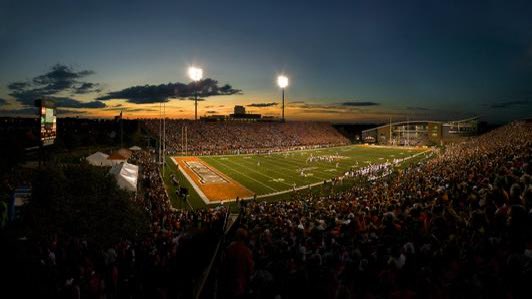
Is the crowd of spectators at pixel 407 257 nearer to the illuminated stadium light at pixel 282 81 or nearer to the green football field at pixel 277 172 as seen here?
the green football field at pixel 277 172

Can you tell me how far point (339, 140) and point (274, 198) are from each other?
235 ft

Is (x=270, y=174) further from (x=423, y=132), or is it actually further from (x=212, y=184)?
(x=423, y=132)

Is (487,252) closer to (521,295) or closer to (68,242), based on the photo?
(521,295)

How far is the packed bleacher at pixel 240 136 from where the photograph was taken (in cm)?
6412

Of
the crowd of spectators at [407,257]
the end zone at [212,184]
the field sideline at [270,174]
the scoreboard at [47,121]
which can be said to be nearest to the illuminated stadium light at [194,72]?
the field sideline at [270,174]

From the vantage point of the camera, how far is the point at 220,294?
163 inches

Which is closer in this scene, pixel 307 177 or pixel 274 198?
pixel 274 198

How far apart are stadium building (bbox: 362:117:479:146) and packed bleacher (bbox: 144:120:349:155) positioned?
13009 millimetres

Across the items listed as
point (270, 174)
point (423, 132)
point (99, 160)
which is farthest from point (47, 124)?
point (423, 132)

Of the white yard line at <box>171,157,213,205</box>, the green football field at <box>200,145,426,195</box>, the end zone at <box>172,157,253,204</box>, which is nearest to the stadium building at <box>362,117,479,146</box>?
the green football field at <box>200,145,426,195</box>

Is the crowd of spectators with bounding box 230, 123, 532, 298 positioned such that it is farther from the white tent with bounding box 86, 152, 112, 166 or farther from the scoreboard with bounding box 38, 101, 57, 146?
the white tent with bounding box 86, 152, 112, 166

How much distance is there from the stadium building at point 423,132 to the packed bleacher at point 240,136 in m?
13.0

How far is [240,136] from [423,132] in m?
51.1

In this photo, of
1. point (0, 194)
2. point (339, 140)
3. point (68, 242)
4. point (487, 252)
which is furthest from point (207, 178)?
point (339, 140)
